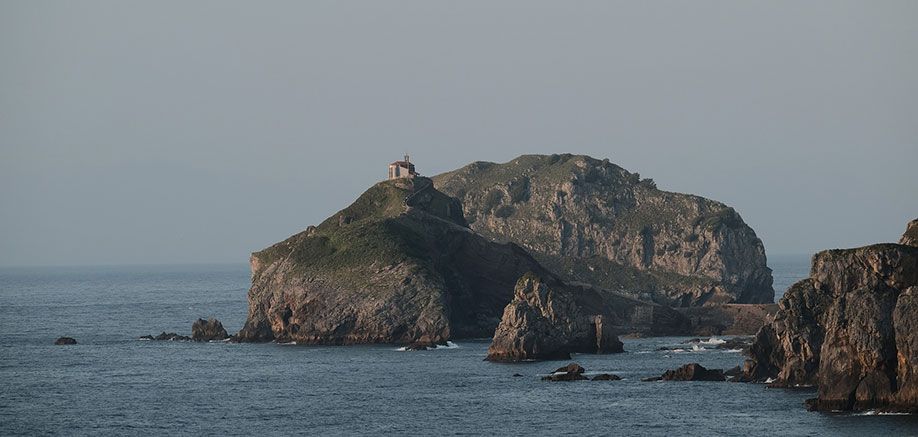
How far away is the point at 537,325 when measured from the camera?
153 m

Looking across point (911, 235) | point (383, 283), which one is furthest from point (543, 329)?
point (911, 235)

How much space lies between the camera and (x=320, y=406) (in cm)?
12050

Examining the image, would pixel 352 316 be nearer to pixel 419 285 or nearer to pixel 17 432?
pixel 419 285

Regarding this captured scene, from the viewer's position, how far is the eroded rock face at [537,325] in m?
152

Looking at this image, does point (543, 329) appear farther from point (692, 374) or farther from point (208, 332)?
point (208, 332)

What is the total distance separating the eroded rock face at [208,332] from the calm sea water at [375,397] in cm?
1602

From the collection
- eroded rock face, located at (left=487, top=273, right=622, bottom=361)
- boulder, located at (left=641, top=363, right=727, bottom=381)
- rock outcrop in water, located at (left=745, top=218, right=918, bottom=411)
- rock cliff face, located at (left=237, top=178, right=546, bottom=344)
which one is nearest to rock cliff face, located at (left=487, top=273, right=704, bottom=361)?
eroded rock face, located at (left=487, top=273, right=622, bottom=361)

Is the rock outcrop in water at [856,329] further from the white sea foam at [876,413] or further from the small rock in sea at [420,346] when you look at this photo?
the small rock in sea at [420,346]

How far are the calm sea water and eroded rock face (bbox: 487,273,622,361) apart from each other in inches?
101

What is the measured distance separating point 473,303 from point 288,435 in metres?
86.6

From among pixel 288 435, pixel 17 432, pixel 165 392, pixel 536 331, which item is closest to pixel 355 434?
pixel 288 435

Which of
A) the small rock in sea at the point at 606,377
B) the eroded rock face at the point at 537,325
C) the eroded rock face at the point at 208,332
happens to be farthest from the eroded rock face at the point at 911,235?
the eroded rock face at the point at 208,332

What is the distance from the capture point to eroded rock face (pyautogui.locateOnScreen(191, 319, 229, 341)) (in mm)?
185750

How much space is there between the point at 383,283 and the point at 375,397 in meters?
52.6
